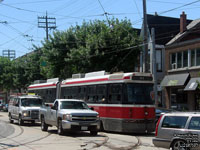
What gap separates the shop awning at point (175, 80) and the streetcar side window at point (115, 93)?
1456 centimetres

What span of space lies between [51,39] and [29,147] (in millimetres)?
24742

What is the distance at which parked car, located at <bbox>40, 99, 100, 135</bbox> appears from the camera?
1570 centimetres

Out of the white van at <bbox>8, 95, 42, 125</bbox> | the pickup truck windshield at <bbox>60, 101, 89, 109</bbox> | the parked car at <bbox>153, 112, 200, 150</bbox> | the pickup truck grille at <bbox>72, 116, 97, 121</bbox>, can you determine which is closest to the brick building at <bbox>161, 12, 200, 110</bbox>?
the white van at <bbox>8, 95, 42, 125</bbox>

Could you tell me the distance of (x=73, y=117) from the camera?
51.6 ft

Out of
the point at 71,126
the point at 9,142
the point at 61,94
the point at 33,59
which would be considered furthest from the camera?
the point at 33,59

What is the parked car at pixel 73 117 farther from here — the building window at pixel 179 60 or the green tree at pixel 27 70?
the green tree at pixel 27 70

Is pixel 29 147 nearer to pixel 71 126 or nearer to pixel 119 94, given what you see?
pixel 71 126

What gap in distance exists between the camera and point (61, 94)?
83.2ft

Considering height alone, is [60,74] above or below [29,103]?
above

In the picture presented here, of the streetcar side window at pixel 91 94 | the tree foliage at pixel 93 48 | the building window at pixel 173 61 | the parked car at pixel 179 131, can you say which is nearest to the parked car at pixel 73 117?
the streetcar side window at pixel 91 94

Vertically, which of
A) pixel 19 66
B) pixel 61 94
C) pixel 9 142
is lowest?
pixel 9 142

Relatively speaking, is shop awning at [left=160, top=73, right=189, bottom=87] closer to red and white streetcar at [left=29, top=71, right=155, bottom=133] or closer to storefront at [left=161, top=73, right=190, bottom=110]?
storefront at [left=161, top=73, right=190, bottom=110]

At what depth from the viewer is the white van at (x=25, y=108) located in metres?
22.5

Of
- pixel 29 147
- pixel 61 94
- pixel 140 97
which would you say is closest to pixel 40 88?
pixel 61 94
